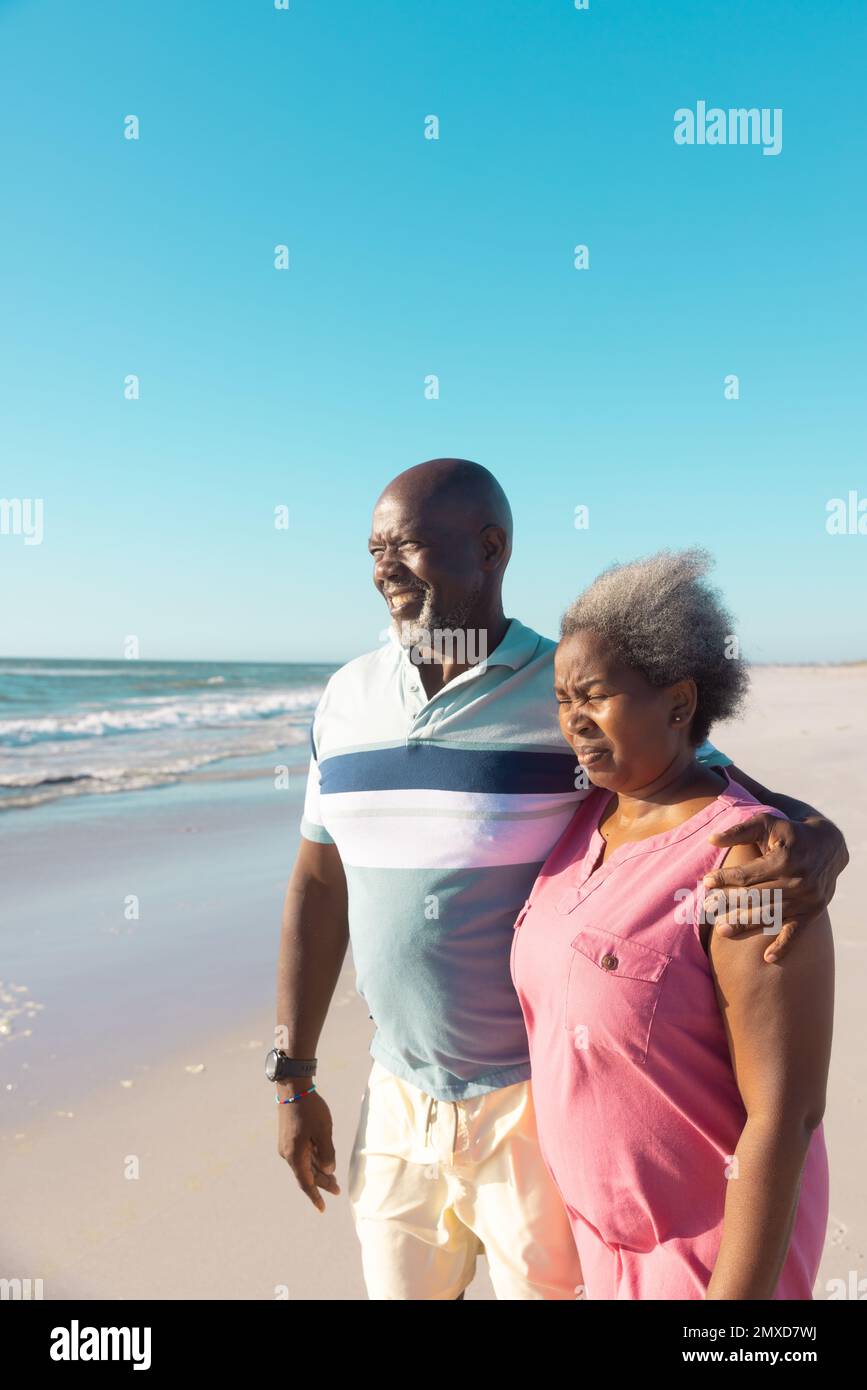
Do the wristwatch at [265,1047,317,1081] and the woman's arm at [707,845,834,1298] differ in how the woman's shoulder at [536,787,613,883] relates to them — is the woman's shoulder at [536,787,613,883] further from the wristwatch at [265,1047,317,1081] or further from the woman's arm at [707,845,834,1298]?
the wristwatch at [265,1047,317,1081]

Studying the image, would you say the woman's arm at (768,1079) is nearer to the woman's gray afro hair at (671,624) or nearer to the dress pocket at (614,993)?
the dress pocket at (614,993)

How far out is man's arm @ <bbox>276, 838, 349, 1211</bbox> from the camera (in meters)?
2.41

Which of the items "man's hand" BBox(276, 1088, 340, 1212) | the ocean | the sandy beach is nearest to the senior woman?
"man's hand" BBox(276, 1088, 340, 1212)

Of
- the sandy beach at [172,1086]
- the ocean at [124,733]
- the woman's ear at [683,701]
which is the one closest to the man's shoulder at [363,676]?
the woman's ear at [683,701]

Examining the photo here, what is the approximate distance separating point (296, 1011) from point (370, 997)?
0.37 m

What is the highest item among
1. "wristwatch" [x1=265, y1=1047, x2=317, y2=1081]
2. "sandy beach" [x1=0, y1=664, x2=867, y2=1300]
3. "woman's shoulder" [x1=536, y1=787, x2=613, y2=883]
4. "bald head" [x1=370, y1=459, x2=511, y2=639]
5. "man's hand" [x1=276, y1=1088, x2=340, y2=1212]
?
"bald head" [x1=370, y1=459, x2=511, y2=639]

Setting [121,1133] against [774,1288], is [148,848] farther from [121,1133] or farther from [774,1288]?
[774,1288]

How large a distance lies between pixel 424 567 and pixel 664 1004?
3.65 feet

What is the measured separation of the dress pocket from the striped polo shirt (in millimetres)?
385

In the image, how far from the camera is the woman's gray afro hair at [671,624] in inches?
69.1

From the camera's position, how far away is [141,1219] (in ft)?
10.6

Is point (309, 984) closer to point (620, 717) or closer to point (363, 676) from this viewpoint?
point (363, 676)

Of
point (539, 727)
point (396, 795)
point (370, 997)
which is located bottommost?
point (370, 997)
